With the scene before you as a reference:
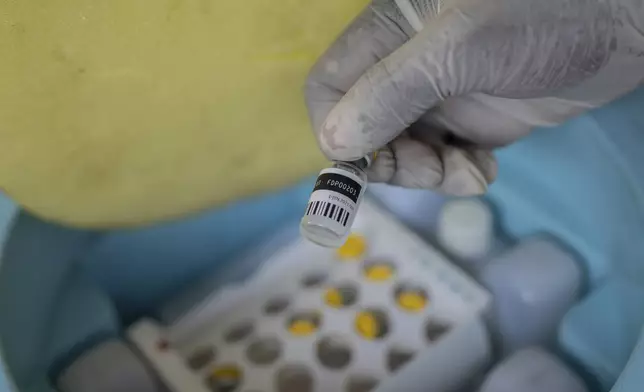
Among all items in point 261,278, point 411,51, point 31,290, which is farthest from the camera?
point 261,278

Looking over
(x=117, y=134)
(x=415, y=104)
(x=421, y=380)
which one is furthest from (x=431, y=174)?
(x=117, y=134)

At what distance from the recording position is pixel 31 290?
27.4 inches

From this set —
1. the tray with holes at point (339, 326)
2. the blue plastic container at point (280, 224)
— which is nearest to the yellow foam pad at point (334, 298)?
the tray with holes at point (339, 326)

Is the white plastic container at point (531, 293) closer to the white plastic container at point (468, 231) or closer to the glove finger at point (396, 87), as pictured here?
the white plastic container at point (468, 231)

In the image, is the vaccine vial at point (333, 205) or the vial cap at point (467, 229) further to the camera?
the vial cap at point (467, 229)

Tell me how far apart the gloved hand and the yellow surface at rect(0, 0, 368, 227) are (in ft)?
0.20

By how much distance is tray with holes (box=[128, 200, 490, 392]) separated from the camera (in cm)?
73

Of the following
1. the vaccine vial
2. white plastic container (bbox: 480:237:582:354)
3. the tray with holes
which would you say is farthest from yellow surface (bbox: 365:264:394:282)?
the vaccine vial

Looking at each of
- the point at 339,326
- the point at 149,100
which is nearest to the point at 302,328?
the point at 339,326

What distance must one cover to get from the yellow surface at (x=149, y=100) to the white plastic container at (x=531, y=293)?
0.26 metres

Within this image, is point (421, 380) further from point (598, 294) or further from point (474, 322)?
point (598, 294)

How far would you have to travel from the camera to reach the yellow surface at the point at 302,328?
775mm

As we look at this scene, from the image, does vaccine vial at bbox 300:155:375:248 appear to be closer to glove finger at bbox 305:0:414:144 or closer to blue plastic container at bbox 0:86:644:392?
glove finger at bbox 305:0:414:144

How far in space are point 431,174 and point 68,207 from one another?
0.36m
